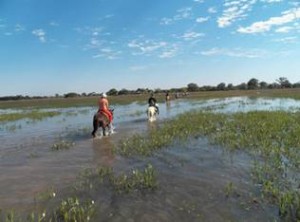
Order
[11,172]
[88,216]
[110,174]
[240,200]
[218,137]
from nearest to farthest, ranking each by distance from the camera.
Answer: [88,216]
[240,200]
[110,174]
[11,172]
[218,137]

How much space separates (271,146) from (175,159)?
3.62 m

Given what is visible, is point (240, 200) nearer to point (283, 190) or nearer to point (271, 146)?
point (283, 190)

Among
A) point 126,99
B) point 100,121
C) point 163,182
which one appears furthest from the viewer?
point 126,99

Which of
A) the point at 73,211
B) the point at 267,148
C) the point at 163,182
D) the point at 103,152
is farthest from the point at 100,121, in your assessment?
the point at 73,211

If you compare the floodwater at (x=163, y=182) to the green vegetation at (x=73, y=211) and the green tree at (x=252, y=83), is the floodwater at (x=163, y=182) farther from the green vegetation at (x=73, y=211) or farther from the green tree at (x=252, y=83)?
the green tree at (x=252, y=83)

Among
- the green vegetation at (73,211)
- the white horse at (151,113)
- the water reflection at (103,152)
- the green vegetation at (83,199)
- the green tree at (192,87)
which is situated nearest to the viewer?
the green vegetation at (73,211)


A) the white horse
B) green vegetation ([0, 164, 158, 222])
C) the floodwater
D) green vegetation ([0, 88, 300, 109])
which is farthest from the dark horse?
green vegetation ([0, 88, 300, 109])

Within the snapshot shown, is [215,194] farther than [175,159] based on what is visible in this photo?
No

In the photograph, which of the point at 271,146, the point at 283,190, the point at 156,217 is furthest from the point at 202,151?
the point at 156,217

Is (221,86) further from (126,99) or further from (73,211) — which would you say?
(73,211)

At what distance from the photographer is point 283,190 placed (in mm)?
7871

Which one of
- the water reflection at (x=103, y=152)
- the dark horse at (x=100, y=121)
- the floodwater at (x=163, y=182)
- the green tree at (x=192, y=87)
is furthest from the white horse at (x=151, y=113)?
the green tree at (x=192, y=87)

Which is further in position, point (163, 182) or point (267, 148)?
point (267, 148)

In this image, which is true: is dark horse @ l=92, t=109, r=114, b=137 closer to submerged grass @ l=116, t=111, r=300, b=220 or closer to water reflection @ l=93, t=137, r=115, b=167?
water reflection @ l=93, t=137, r=115, b=167
